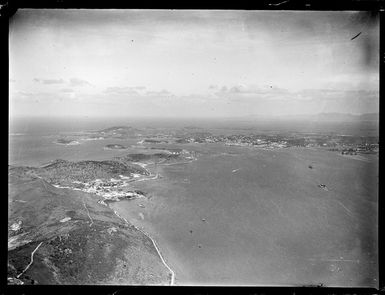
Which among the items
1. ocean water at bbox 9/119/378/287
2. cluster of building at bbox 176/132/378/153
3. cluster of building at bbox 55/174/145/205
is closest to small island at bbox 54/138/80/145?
ocean water at bbox 9/119/378/287

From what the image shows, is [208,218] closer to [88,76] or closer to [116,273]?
[116,273]

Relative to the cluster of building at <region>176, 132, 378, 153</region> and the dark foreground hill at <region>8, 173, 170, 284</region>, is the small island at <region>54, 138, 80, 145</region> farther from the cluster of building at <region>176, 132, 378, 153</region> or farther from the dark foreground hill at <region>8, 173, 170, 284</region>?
the cluster of building at <region>176, 132, 378, 153</region>

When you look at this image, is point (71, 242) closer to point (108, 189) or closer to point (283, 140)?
point (108, 189)

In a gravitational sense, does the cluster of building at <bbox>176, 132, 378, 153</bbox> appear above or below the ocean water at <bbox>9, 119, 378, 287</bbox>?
above

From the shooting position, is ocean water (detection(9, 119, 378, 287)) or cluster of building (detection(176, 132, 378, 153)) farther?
cluster of building (detection(176, 132, 378, 153))

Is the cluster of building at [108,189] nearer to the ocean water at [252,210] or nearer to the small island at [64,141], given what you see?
the ocean water at [252,210]

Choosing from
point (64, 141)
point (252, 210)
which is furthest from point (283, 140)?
point (64, 141)

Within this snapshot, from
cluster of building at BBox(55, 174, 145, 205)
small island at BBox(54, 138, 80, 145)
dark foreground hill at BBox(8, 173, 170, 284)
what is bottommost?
dark foreground hill at BBox(8, 173, 170, 284)
